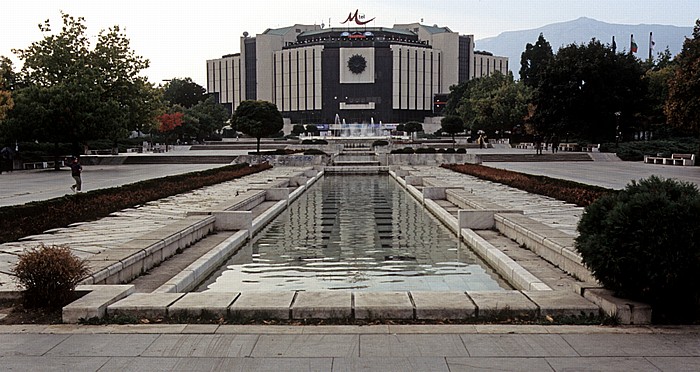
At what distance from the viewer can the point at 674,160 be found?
3675 cm

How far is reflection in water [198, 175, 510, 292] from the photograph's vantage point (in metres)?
8.60

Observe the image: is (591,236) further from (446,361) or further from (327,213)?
(327,213)

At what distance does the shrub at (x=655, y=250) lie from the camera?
5.58m

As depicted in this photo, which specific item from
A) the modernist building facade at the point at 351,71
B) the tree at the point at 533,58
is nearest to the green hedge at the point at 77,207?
the tree at the point at 533,58

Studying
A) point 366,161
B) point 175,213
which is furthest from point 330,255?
point 366,161

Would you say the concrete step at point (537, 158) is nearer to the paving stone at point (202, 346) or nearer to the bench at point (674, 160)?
the bench at point (674, 160)

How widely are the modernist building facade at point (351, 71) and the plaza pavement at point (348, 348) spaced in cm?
10691

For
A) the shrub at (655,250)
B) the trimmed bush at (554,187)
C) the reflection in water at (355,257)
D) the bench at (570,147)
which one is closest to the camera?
the shrub at (655,250)

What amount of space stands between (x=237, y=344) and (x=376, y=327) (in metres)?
1.24

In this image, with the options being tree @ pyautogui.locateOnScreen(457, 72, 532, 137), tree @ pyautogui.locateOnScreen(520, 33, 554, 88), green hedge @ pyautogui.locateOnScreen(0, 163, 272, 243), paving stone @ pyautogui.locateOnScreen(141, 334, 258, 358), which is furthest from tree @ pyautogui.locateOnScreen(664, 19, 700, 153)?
tree @ pyautogui.locateOnScreen(520, 33, 554, 88)

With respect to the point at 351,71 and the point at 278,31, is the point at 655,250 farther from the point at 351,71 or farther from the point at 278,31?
the point at 278,31

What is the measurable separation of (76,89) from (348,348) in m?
31.4

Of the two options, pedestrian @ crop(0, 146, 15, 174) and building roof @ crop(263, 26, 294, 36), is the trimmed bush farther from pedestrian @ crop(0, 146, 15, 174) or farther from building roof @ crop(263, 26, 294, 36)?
building roof @ crop(263, 26, 294, 36)

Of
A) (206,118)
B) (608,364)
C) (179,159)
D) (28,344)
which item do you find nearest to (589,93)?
(179,159)
